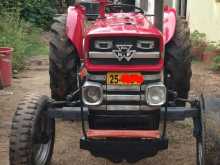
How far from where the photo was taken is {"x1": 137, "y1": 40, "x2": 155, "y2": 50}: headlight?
487 centimetres

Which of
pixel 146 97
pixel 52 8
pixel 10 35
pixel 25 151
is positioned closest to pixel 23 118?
pixel 25 151

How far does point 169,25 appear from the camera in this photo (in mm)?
6152

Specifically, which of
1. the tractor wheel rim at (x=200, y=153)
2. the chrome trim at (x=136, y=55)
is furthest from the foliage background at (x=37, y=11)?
the tractor wheel rim at (x=200, y=153)

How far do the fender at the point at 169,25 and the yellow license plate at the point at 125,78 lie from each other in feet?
3.59

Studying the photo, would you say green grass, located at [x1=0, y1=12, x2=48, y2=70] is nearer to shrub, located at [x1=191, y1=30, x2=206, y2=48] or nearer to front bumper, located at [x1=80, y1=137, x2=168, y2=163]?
shrub, located at [x1=191, y1=30, x2=206, y2=48]

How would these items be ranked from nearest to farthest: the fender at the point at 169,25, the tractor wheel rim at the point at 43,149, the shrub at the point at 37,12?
1. the tractor wheel rim at the point at 43,149
2. the fender at the point at 169,25
3. the shrub at the point at 37,12

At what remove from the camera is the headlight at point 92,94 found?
4883 mm

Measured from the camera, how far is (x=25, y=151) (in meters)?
4.75

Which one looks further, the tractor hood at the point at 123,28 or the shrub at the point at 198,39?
the shrub at the point at 198,39

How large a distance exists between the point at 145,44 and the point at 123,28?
28 centimetres

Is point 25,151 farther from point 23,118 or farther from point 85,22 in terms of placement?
point 85,22

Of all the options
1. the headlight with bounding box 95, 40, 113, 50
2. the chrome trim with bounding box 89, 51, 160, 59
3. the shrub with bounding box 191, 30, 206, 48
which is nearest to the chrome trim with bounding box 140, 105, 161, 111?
the chrome trim with bounding box 89, 51, 160, 59

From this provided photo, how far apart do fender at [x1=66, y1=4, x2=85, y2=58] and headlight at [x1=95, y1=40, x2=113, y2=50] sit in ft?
3.47

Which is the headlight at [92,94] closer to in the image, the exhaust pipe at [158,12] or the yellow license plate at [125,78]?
the yellow license plate at [125,78]
